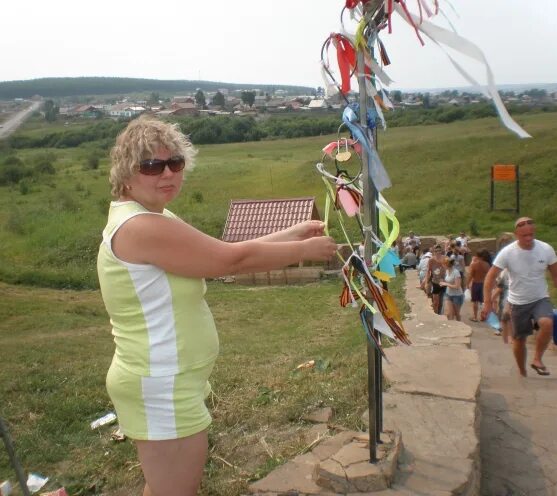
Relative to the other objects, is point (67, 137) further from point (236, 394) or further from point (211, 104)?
point (236, 394)

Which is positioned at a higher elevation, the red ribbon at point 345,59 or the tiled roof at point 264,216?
the red ribbon at point 345,59

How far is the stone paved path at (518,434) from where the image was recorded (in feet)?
12.8

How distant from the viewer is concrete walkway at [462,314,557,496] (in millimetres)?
3914

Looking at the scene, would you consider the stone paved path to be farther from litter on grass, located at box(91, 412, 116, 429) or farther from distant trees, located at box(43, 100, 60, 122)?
distant trees, located at box(43, 100, 60, 122)

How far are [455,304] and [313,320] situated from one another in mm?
2659

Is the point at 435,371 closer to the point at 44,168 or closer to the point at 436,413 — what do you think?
the point at 436,413

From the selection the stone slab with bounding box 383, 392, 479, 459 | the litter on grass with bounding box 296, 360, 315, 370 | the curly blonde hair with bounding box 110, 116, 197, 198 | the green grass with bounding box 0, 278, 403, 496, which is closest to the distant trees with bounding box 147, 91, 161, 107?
the green grass with bounding box 0, 278, 403, 496

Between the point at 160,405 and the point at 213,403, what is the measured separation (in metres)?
2.54

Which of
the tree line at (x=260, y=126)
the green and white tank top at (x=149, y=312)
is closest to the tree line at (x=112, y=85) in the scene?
the tree line at (x=260, y=126)

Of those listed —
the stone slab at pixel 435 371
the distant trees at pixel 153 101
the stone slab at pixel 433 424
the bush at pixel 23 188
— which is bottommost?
the bush at pixel 23 188

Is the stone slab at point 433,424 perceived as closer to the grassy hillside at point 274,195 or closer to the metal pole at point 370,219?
the metal pole at point 370,219

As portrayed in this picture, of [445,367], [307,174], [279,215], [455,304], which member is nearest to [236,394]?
[445,367]

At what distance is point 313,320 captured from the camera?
11.5 m

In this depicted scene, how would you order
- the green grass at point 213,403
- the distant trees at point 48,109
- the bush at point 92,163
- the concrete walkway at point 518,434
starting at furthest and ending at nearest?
1. the bush at point 92,163
2. the distant trees at point 48,109
3. the concrete walkway at point 518,434
4. the green grass at point 213,403
